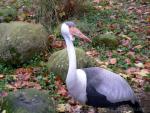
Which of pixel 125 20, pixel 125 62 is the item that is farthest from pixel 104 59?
pixel 125 20

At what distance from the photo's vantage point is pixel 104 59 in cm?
836

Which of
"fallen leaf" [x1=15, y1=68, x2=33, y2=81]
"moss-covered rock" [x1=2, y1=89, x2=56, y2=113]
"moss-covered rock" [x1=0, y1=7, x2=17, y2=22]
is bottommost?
"fallen leaf" [x1=15, y1=68, x2=33, y2=81]

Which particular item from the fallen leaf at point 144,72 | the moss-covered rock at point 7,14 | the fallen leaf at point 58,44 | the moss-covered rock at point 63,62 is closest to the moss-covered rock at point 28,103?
the moss-covered rock at point 63,62

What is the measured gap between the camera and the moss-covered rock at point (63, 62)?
7368 mm

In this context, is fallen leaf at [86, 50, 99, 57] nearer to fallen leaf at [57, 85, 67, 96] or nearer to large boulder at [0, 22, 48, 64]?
large boulder at [0, 22, 48, 64]

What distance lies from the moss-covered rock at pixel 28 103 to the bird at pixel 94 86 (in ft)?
1.21

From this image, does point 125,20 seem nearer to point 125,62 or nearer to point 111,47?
point 111,47

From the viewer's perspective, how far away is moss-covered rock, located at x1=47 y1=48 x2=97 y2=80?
7368 mm

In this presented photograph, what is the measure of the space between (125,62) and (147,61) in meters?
0.44

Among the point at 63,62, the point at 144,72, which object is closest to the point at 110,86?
the point at 63,62

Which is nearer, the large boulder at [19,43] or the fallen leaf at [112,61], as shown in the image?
the large boulder at [19,43]

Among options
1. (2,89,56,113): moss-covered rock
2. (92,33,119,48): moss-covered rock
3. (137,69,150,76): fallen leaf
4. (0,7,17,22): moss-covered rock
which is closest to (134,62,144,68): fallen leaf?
(137,69,150,76): fallen leaf

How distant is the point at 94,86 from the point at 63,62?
1921 millimetres

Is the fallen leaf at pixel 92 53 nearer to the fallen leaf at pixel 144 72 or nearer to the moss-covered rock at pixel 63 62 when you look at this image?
the moss-covered rock at pixel 63 62
